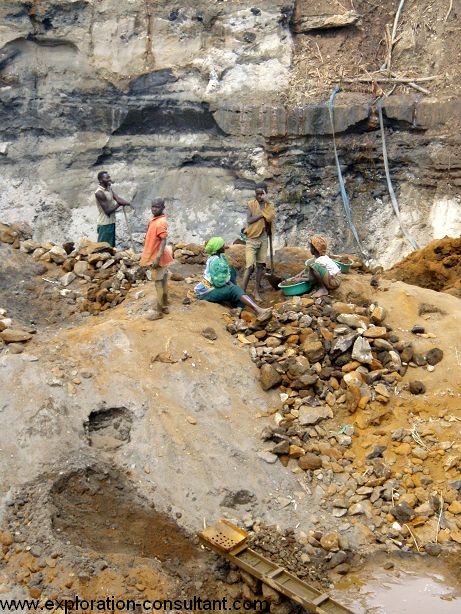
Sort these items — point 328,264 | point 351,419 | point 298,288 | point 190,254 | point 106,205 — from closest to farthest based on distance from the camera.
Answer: point 351,419 → point 328,264 → point 298,288 → point 106,205 → point 190,254

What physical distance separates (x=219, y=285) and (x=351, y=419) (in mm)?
2236

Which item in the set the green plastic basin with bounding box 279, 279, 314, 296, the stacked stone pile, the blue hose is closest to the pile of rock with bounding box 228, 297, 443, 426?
the green plastic basin with bounding box 279, 279, 314, 296

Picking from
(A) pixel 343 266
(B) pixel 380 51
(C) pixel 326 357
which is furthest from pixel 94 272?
(B) pixel 380 51

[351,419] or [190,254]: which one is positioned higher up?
[190,254]

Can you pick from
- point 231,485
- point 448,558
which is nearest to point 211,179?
point 231,485

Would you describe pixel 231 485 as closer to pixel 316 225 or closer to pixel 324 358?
pixel 324 358

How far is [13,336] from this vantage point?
8.16 metres

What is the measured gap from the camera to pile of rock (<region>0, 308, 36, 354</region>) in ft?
26.4

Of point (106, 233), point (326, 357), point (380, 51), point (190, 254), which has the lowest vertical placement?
point (190, 254)

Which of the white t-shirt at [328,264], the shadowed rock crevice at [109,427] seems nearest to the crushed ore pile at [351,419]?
the white t-shirt at [328,264]

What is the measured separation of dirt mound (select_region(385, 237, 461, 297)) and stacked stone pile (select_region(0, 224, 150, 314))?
388 centimetres

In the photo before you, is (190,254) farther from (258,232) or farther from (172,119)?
(172,119)

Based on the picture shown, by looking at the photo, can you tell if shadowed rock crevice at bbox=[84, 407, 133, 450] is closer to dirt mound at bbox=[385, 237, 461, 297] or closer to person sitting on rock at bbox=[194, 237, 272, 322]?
person sitting on rock at bbox=[194, 237, 272, 322]

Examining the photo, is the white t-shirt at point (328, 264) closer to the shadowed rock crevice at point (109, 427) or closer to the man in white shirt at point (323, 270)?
the man in white shirt at point (323, 270)
